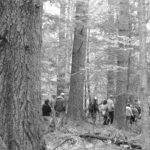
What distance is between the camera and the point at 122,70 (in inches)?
509

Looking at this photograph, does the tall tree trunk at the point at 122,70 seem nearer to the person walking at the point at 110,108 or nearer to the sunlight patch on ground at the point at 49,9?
the person walking at the point at 110,108

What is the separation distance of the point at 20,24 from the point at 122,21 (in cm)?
1031

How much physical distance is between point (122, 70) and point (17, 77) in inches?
390

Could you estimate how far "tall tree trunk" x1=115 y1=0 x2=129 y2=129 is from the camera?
42.7ft

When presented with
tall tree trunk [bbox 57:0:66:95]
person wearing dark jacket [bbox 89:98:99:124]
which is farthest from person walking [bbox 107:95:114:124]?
tall tree trunk [bbox 57:0:66:95]

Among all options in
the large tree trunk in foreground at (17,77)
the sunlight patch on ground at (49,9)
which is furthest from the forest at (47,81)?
the sunlight patch on ground at (49,9)

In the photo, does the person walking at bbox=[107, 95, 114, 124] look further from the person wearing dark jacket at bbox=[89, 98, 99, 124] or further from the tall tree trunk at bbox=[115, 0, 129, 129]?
the tall tree trunk at bbox=[115, 0, 129, 129]

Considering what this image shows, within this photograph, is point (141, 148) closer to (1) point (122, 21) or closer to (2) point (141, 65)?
(2) point (141, 65)

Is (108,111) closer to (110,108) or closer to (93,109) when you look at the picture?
(110,108)

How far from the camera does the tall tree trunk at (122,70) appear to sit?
42.7ft

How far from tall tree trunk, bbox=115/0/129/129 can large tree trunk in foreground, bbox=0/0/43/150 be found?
31.3ft

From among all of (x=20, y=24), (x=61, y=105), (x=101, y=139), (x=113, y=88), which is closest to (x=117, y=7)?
(x=61, y=105)

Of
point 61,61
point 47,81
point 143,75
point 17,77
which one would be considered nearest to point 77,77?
point 47,81

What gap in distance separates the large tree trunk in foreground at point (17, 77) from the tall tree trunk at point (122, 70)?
31.3 ft
